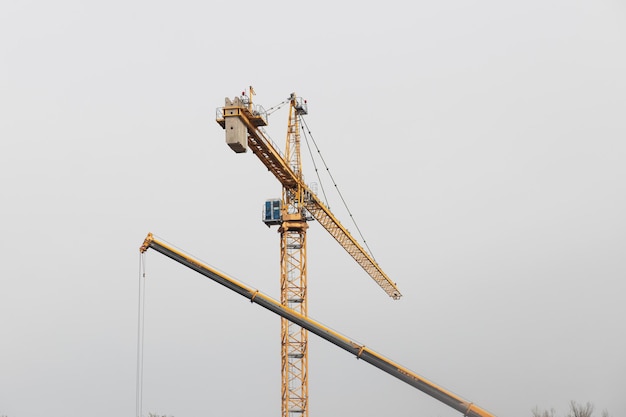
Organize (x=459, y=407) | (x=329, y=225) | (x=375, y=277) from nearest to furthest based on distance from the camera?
(x=459, y=407), (x=329, y=225), (x=375, y=277)

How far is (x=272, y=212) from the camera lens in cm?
6384

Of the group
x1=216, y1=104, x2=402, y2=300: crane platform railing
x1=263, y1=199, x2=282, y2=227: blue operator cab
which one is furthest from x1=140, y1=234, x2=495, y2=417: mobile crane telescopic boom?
x1=263, y1=199, x2=282, y2=227: blue operator cab

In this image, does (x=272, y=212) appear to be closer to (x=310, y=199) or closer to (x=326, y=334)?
(x=310, y=199)

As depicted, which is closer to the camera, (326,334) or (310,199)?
(326,334)

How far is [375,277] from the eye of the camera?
8062cm

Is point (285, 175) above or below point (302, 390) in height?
above

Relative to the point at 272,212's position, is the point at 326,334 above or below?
below

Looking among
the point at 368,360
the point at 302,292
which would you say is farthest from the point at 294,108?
the point at 368,360

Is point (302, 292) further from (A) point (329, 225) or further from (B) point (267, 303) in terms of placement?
(B) point (267, 303)

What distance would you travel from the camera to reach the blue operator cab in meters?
63.7

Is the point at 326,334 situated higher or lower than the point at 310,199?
lower

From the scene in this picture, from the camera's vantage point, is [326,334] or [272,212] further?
[272,212]

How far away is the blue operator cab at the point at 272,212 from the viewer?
6366 centimetres

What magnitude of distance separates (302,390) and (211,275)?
29.4 metres
